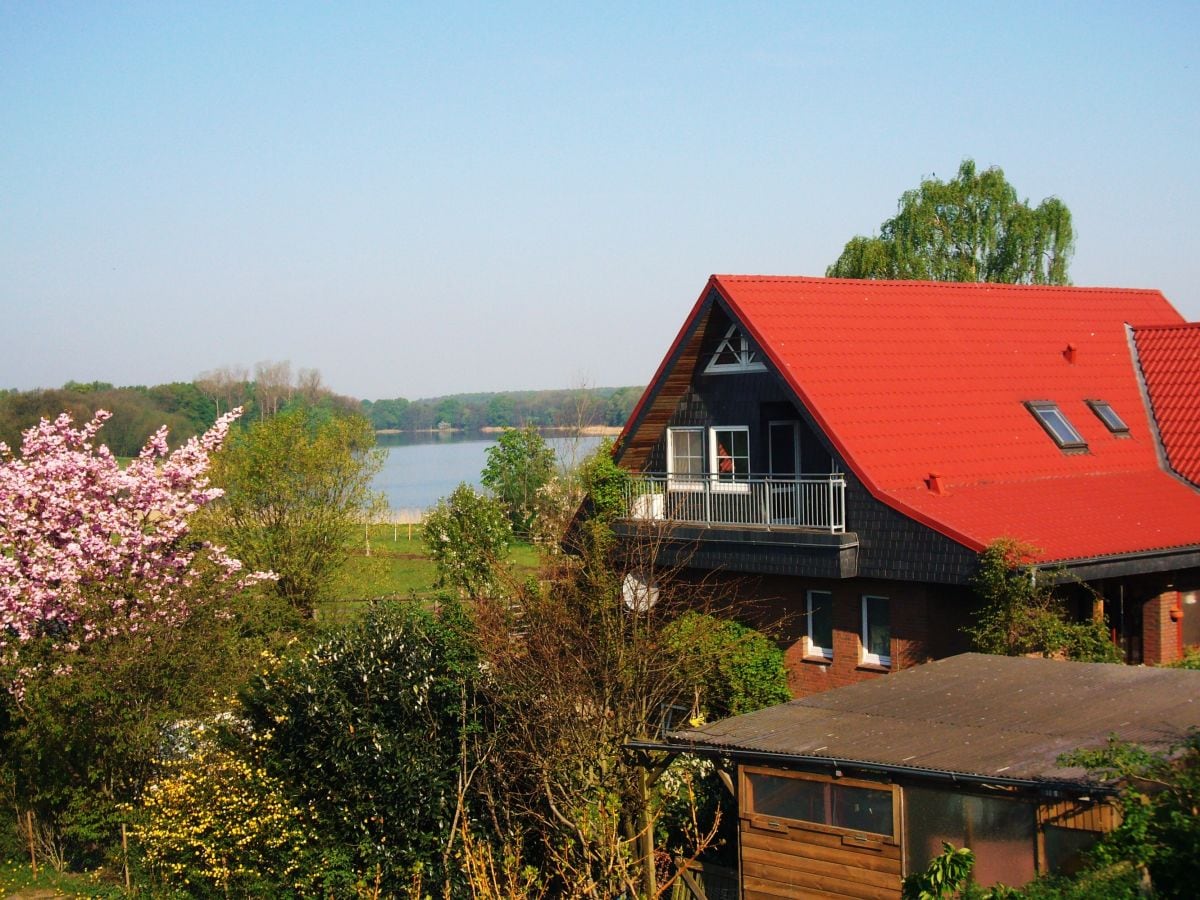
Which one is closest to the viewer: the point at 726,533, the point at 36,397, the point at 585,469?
the point at 726,533

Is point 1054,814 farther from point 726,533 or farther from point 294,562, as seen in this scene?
point 294,562

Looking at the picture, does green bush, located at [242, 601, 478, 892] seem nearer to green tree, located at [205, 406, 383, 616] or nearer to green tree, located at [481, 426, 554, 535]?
green tree, located at [205, 406, 383, 616]

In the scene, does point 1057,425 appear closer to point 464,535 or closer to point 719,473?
point 719,473

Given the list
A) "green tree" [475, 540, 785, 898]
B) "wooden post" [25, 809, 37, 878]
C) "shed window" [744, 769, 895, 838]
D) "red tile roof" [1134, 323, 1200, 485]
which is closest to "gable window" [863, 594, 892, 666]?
"green tree" [475, 540, 785, 898]

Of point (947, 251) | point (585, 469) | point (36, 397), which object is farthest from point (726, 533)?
point (36, 397)

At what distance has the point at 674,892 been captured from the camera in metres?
14.3

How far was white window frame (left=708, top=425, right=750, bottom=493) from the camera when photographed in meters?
23.1

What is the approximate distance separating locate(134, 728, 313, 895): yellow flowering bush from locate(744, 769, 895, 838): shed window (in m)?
5.89

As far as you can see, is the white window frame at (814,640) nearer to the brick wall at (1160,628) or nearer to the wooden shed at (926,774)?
the brick wall at (1160,628)

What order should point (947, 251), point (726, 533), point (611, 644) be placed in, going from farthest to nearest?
1. point (947, 251)
2. point (726, 533)
3. point (611, 644)

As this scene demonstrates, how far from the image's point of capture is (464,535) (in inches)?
1238

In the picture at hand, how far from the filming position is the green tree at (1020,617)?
58.7 feet

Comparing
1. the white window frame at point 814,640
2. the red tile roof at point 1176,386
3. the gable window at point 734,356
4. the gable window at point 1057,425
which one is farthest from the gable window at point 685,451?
the red tile roof at point 1176,386

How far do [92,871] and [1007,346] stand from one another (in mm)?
17558
